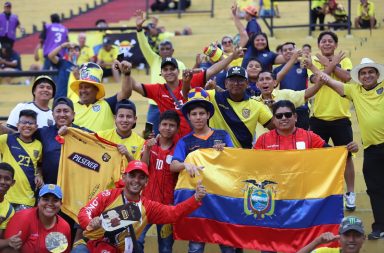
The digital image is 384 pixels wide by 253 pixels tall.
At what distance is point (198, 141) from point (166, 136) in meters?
0.34

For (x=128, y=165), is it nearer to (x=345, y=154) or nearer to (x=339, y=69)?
(x=345, y=154)

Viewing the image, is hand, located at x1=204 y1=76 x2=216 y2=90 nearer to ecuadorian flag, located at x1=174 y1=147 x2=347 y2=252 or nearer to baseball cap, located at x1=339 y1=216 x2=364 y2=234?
ecuadorian flag, located at x1=174 y1=147 x2=347 y2=252

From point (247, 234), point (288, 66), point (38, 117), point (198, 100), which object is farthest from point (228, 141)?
point (288, 66)

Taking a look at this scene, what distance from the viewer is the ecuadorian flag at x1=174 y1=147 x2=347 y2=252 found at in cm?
946

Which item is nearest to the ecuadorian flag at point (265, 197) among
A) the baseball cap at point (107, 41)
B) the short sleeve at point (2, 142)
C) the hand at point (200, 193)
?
the hand at point (200, 193)

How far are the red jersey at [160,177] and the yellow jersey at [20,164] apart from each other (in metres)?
1.21

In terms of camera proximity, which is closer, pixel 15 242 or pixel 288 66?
pixel 15 242

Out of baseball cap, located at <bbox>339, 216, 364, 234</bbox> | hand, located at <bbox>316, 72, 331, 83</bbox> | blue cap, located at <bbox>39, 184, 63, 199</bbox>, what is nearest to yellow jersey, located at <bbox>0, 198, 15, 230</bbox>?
blue cap, located at <bbox>39, 184, 63, 199</bbox>

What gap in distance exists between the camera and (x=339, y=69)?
1116 cm

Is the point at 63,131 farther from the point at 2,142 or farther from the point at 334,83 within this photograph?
the point at 334,83

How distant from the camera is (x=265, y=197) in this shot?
9523mm

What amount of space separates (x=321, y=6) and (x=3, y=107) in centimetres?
721

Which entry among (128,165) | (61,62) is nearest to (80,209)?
(128,165)

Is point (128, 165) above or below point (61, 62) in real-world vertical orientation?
below
